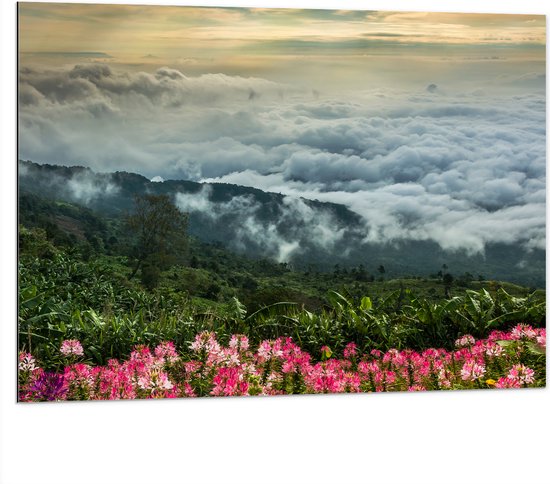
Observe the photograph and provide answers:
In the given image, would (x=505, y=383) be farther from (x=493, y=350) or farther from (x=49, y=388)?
(x=49, y=388)

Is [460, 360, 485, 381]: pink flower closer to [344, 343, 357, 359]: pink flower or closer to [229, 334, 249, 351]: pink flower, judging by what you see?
[344, 343, 357, 359]: pink flower

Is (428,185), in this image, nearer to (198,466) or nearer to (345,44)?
(345,44)

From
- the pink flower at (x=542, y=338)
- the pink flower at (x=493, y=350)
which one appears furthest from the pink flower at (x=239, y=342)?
the pink flower at (x=542, y=338)

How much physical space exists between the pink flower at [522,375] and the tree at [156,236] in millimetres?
2073

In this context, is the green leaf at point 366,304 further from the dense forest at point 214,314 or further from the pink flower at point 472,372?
the pink flower at point 472,372

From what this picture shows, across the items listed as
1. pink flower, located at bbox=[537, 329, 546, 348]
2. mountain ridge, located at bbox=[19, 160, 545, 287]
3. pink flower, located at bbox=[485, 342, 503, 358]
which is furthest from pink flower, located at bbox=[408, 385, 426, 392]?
pink flower, located at bbox=[537, 329, 546, 348]

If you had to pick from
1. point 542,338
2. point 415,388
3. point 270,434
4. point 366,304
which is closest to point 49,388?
point 270,434

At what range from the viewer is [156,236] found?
519 centimetres

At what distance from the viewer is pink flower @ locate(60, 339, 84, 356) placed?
16.2ft

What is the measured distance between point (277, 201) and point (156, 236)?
73 cm

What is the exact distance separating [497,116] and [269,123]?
139 cm

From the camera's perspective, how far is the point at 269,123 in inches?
206

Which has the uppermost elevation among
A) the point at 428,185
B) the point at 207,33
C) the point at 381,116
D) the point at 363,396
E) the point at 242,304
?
the point at 207,33
